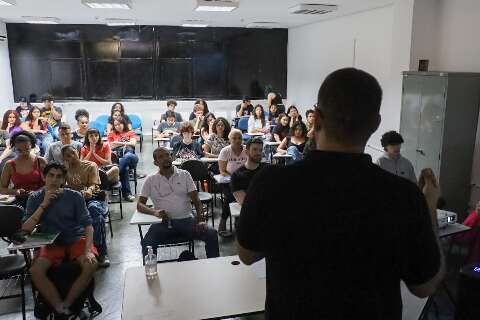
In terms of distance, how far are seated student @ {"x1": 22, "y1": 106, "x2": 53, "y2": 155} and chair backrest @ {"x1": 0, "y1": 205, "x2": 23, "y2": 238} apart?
14.9 feet

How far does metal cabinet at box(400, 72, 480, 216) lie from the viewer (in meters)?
4.99

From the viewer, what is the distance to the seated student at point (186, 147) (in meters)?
6.20

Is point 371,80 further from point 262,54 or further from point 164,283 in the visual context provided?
point 262,54

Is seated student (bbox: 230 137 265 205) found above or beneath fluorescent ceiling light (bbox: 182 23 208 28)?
beneath

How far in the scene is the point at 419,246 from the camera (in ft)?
3.27

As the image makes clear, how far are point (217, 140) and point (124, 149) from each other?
167cm

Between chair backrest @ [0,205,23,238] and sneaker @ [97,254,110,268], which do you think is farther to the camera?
sneaker @ [97,254,110,268]

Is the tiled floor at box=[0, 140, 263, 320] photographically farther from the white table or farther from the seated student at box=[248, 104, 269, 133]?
the seated student at box=[248, 104, 269, 133]

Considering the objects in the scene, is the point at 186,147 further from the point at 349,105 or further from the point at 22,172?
the point at 349,105

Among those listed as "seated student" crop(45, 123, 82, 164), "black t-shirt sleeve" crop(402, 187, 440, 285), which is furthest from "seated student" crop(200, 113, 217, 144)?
"black t-shirt sleeve" crop(402, 187, 440, 285)

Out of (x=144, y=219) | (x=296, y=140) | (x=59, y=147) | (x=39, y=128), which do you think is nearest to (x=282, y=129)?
(x=296, y=140)

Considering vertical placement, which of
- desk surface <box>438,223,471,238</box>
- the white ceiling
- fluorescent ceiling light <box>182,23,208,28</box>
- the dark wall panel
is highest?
fluorescent ceiling light <box>182,23,208,28</box>

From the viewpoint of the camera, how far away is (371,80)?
3.33 feet

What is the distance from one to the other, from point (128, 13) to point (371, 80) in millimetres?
8810
